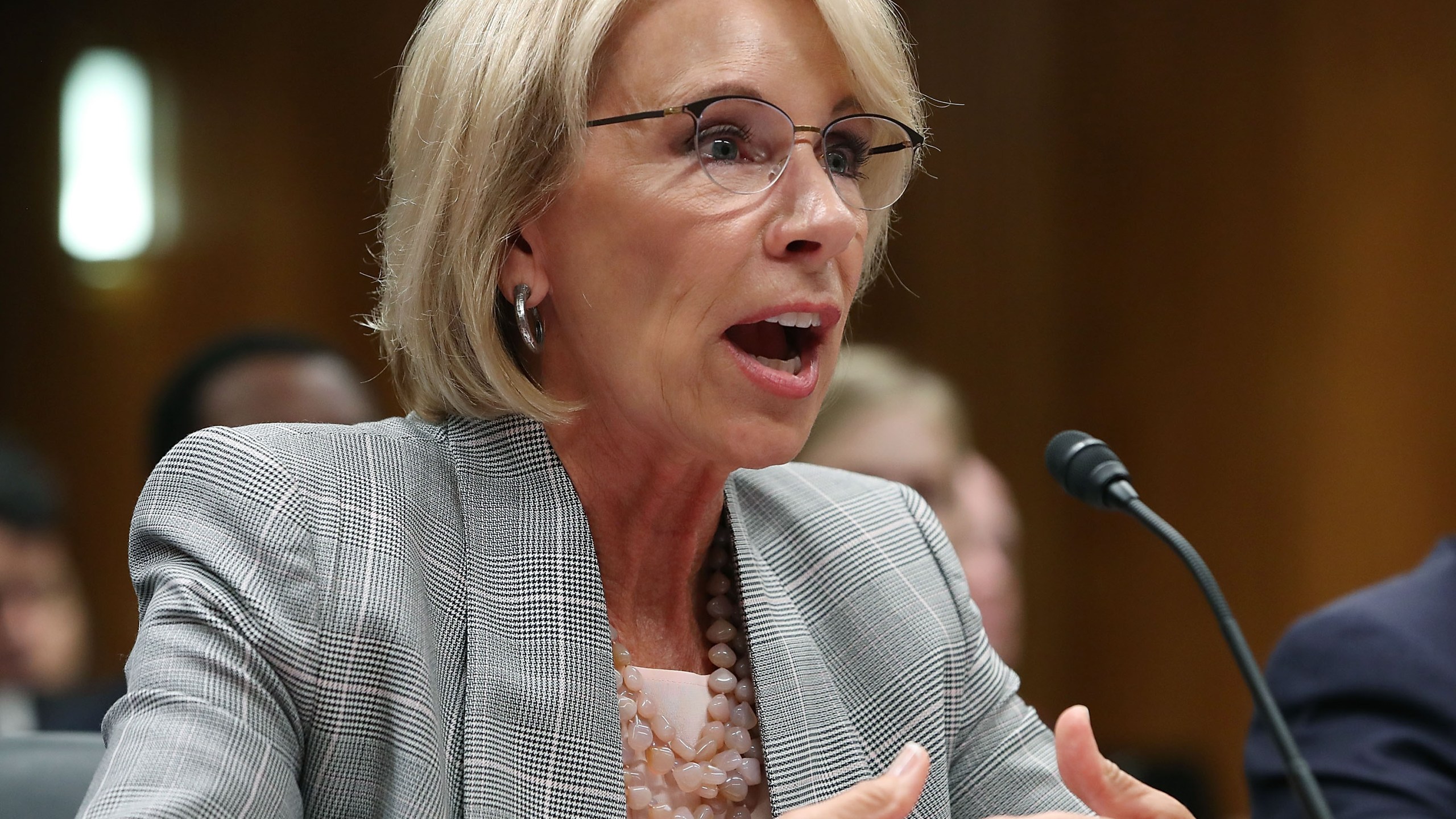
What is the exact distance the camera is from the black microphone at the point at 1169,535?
0.90m

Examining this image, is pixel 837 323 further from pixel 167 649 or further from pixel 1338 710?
pixel 1338 710

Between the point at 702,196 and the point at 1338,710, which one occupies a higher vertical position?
the point at 702,196

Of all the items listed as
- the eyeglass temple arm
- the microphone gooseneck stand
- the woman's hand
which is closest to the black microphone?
the microphone gooseneck stand

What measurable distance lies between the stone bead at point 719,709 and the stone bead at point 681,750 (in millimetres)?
40

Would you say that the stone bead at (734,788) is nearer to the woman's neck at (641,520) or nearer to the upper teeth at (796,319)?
the woman's neck at (641,520)

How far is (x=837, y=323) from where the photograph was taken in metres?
1.27

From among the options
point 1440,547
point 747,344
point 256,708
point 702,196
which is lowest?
point 1440,547

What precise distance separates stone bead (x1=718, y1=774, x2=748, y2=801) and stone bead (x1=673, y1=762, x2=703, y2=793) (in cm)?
2

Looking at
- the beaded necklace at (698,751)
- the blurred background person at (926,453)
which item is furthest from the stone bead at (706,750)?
the blurred background person at (926,453)

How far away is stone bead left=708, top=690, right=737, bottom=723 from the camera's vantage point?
4.20ft

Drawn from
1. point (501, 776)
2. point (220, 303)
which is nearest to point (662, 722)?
point (501, 776)

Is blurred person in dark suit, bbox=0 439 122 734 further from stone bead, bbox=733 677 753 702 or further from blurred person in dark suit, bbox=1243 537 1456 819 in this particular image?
blurred person in dark suit, bbox=1243 537 1456 819

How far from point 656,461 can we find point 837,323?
0.21m

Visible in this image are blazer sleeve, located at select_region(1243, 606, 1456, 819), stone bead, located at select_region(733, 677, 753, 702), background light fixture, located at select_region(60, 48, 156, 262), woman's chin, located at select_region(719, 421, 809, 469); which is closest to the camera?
woman's chin, located at select_region(719, 421, 809, 469)
